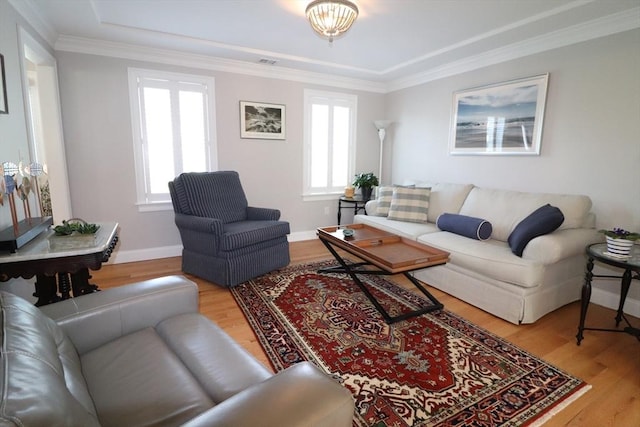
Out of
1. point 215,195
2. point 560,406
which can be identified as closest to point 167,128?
point 215,195

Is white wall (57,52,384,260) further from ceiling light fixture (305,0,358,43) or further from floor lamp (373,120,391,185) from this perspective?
ceiling light fixture (305,0,358,43)

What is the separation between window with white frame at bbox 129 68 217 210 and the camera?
362 cm

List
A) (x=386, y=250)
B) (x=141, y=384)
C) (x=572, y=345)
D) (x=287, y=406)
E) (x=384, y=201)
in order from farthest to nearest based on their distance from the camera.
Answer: (x=384, y=201), (x=386, y=250), (x=572, y=345), (x=141, y=384), (x=287, y=406)

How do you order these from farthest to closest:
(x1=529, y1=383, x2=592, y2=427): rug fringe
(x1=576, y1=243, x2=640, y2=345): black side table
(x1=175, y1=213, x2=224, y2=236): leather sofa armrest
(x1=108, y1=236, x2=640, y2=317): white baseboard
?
(x1=175, y1=213, x2=224, y2=236): leather sofa armrest, (x1=108, y1=236, x2=640, y2=317): white baseboard, (x1=576, y1=243, x2=640, y2=345): black side table, (x1=529, y1=383, x2=592, y2=427): rug fringe

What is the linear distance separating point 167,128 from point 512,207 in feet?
12.4

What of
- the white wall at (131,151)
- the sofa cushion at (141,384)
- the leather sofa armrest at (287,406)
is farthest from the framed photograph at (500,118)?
the sofa cushion at (141,384)

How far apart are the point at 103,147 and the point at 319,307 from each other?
2933 millimetres

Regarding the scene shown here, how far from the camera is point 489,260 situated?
2566 mm

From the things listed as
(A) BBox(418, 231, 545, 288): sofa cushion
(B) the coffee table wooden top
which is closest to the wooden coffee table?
(B) the coffee table wooden top

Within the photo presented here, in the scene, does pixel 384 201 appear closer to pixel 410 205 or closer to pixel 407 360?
pixel 410 205

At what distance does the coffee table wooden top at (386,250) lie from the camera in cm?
236

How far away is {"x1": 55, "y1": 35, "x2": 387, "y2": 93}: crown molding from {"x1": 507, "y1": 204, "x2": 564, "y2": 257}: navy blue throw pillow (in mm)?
3130

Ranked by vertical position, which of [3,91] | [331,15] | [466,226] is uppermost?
[331,15]

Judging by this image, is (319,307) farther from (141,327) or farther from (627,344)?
(627,344)
